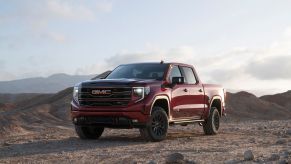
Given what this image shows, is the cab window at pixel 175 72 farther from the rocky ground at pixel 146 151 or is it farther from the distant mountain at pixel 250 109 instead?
the distant mountain at pixel 250 109

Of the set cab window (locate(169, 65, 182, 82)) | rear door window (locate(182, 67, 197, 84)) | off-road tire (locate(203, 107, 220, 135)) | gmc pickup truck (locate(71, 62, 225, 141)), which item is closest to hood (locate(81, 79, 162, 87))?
gmc pickup truck (locate(71, 62, 225, 141))

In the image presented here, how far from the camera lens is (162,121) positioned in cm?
1287

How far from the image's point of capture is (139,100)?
12.3 m

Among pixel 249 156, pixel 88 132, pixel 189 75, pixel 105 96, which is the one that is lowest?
pixel 249 156

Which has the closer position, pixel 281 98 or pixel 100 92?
pixel 100 92

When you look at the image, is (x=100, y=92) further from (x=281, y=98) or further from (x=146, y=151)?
(x=281, y=98)

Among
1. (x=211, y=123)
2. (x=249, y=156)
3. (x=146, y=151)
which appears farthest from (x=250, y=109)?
(x=249, y=156)

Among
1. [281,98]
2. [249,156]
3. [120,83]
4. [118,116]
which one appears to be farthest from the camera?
[281,98]

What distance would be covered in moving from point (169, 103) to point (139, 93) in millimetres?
1083

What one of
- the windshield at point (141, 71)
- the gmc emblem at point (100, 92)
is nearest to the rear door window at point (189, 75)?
the windshield at point (141, 71)

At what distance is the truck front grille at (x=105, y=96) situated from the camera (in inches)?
485

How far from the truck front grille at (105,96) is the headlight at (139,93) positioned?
0.10 m

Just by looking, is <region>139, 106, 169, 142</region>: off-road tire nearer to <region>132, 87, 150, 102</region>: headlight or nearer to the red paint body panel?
the red paint body panel

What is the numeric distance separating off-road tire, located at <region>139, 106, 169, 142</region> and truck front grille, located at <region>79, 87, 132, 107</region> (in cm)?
68
